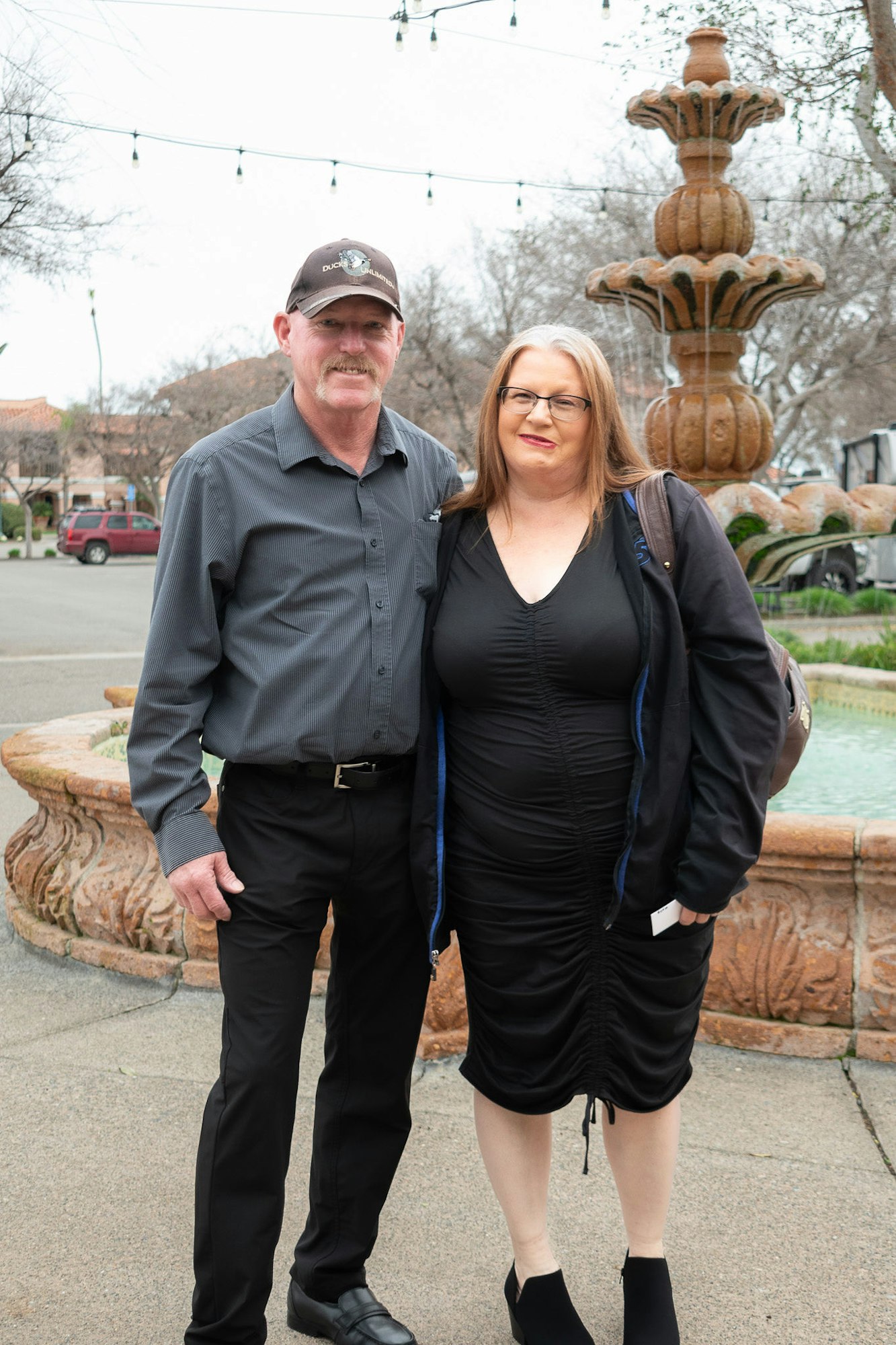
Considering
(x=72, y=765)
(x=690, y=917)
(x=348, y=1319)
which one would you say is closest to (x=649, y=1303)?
(x=348, y=1319)

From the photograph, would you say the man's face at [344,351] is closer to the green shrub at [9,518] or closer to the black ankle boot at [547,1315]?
the black ankle boot at [547,1315]

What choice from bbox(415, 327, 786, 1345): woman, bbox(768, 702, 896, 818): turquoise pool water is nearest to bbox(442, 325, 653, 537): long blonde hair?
bbox(415, 327, 786, 1345): woman

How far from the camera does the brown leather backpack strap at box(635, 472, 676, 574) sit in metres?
2.25

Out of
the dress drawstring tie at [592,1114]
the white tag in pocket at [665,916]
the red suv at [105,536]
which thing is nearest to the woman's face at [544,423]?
the white tag in pocket at [665,916]

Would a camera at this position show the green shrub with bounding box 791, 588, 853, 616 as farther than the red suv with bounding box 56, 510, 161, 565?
No

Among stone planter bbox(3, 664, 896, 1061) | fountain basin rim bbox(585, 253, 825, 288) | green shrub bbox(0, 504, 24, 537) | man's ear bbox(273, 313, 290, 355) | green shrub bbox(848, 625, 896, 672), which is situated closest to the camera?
man's ear bbox(273, 313, 290, 355)

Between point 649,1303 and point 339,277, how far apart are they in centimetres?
199

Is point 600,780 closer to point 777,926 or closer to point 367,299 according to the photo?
point 367,299

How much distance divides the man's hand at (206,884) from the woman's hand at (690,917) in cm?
79

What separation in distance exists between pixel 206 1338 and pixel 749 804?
1.35 metres

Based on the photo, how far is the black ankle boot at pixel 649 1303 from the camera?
2357 millimetres

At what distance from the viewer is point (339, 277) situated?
228cm

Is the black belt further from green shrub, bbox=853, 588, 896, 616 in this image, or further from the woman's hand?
green shrub, bbox=853, 588, 896, 616

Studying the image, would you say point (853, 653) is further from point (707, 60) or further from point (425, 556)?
point (425, 556)
